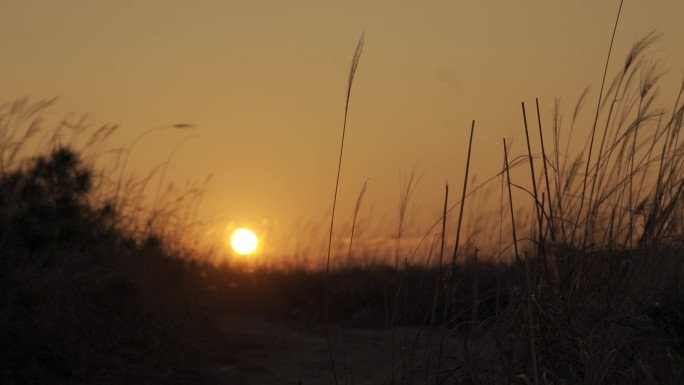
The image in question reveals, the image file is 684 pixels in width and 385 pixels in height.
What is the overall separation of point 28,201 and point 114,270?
21.7 inches

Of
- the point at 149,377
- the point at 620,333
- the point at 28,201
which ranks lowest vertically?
the point at 149,377

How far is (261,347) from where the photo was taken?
512cm

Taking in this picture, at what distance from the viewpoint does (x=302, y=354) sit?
4914mm

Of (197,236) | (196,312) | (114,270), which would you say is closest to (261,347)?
(196,312)

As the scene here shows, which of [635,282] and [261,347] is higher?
[635,282]

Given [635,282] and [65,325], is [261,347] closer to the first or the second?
[65,325]

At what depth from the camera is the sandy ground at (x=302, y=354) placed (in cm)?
412

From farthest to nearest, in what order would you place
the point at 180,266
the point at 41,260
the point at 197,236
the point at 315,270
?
the point at 315,270 → the point at 197,236 → the point at 180,266 → the point at 41,260

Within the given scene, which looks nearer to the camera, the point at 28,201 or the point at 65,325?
the point at 65,325

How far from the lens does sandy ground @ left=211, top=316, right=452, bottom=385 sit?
4117 mm

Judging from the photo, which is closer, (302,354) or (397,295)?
(397,295)

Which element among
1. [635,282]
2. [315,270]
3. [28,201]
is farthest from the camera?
[315,270]

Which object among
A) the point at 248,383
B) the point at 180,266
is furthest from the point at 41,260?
the point at 180,266

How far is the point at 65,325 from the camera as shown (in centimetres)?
405
